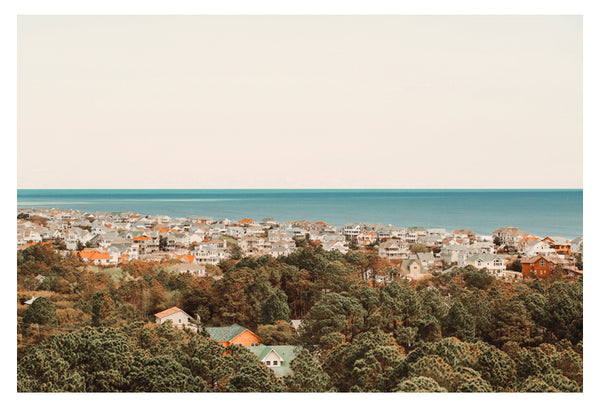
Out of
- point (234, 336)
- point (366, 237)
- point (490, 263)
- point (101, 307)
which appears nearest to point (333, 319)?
point (234, 336)

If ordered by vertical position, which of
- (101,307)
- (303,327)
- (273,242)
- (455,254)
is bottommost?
(303,327)

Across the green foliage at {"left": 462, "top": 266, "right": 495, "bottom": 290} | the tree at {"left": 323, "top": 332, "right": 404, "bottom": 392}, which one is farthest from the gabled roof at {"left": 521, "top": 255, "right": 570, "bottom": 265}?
the tree at {"left": 323, "top": 332, "right": 404, "bottom": 392}

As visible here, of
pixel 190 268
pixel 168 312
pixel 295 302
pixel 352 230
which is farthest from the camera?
pixel 352 230

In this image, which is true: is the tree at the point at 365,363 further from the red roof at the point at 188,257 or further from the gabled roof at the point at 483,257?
the red roof at the point at 188,257

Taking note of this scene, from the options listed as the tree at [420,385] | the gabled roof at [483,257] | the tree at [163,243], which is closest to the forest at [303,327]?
the tree at [420,385]

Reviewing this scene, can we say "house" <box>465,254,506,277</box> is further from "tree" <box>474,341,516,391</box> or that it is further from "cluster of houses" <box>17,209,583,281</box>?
"tree" <box>474,341,516,391</box>

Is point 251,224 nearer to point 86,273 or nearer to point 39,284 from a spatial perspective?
point 86,273

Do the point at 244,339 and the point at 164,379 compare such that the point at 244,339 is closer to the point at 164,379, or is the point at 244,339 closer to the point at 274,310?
the point at 274,310
